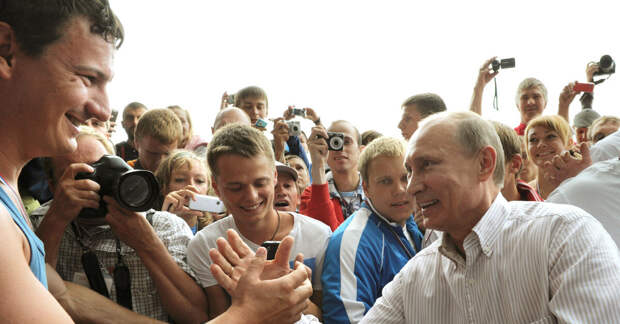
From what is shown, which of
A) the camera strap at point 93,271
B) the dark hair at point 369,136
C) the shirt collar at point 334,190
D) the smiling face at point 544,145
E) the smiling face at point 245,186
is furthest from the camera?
the dark hair at point 369,136

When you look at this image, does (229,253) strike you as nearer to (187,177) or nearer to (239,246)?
(239,246)

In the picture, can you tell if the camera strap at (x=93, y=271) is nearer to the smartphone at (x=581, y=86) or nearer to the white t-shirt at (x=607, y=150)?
the white t-shirt at (x=607, y=150)

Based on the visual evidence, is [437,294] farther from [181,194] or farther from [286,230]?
[181,194]

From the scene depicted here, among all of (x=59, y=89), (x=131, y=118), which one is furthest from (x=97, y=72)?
(x=131, y=118)

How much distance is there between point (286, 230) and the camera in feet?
6.51

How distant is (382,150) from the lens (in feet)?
7.24

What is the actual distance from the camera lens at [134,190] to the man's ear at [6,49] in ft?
2.34

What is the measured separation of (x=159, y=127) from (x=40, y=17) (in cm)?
201

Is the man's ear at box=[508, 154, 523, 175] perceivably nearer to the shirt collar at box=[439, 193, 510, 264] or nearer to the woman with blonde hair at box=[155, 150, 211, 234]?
the shirt collar at box=[439, 193, 510, 264]

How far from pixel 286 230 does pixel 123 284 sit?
0.64 meters

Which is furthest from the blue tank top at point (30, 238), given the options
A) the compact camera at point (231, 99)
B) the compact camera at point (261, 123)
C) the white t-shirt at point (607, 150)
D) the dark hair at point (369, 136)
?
the compact camera at point (231, 99)

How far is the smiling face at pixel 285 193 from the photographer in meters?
2.56

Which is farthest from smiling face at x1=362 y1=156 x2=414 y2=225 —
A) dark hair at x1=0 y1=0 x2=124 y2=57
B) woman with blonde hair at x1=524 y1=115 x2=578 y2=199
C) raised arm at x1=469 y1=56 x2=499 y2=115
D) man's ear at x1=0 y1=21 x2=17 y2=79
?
raised arm at x1=469 y1=56 x2=499 y2=115

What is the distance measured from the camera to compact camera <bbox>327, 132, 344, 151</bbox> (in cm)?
300
